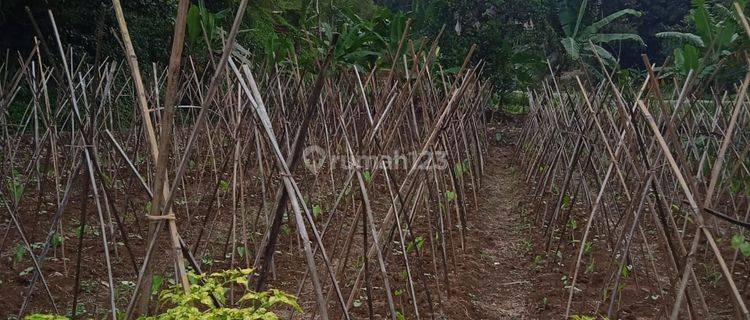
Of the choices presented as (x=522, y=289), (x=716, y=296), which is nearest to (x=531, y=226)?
(x=522, y=289)

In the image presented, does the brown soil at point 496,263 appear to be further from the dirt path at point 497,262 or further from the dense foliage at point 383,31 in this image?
the dense foliage at point 383,31

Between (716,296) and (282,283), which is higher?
(282,283)

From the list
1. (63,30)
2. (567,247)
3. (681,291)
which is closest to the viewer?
(681,291)

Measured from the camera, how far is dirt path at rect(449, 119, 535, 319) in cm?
332

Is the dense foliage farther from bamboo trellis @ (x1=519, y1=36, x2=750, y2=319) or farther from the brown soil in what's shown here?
bamboo trellis @ (x1=519, y1=36, x2=750, y2=319)

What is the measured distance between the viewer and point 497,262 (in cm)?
415

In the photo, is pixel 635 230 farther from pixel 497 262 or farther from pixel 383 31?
pixel 383 31

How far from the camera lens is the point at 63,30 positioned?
7973 millimetres

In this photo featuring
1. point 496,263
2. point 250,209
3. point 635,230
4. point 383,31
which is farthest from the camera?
point 383,31

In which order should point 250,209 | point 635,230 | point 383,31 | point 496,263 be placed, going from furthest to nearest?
point 383,31 < point 250,209 < point 496,263 < point 635,230

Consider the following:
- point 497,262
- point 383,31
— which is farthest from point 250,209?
point 383,31

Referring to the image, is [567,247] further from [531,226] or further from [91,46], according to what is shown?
[91,46]

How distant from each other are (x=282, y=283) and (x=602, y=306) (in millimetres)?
1543

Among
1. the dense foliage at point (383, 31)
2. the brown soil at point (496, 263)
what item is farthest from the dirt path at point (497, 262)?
the dense foliage at point (383, 31)
